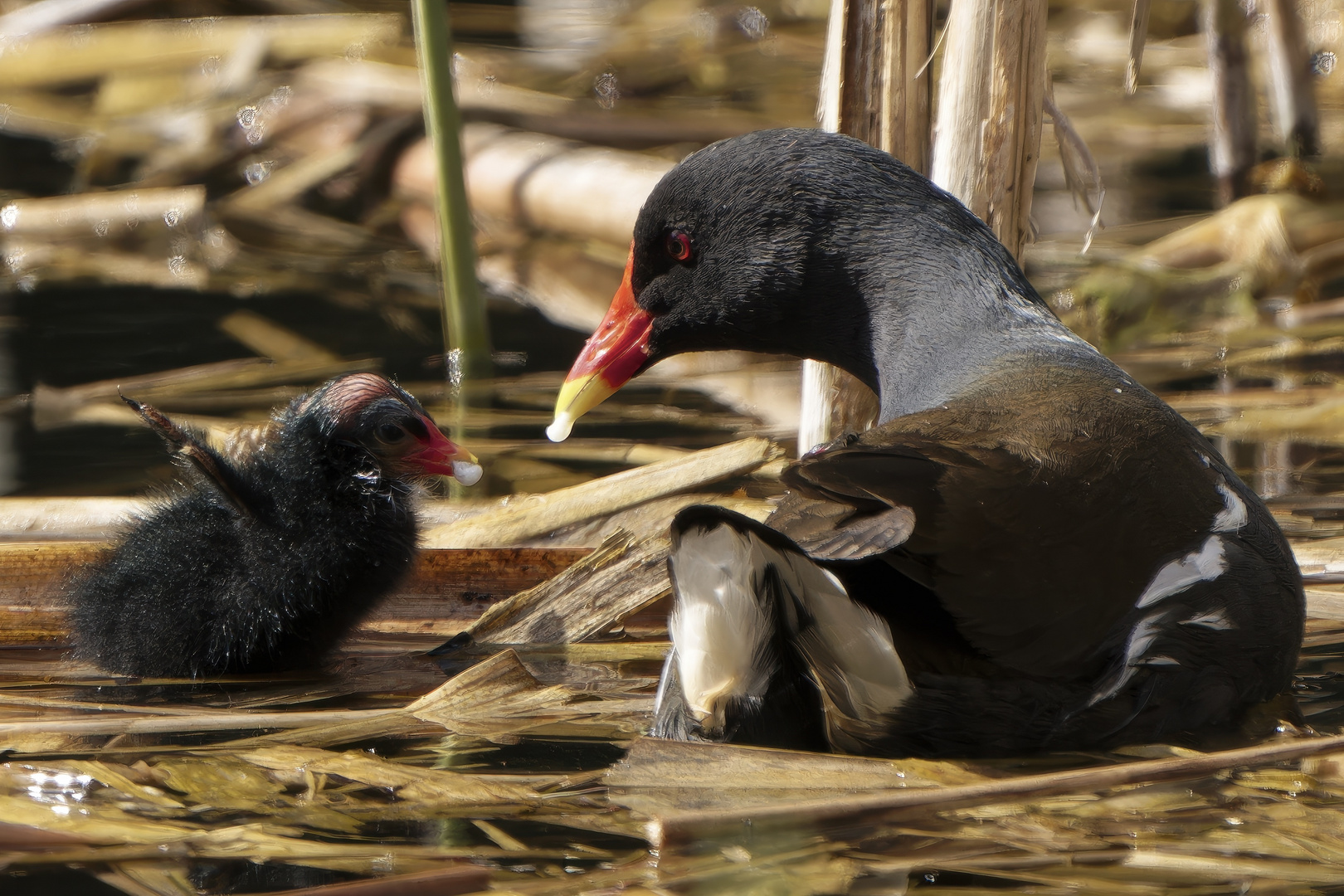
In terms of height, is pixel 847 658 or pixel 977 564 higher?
pixel 977 564

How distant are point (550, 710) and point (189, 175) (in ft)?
15.6

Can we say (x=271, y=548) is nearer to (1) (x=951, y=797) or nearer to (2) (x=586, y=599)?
(2) (x=586, y=599)

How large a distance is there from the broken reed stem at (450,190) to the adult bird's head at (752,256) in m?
1.06

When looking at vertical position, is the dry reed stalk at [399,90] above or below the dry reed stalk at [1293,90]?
above

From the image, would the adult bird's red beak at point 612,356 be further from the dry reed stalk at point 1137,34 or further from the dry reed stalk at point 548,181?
the dry reed stalk at point 548,181

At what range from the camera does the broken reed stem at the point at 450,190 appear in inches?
137

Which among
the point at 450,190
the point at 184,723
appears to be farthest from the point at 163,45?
the point at 184,723

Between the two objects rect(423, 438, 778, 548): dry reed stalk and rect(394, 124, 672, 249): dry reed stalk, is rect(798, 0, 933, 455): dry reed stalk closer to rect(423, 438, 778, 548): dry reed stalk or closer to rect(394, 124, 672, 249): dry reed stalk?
rect(423, 438, 778, 548): dry reed stalk

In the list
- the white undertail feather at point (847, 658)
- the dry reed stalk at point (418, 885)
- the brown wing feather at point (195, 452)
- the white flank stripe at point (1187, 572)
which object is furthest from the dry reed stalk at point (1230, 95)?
the dry reed stalk at point (418, 885)

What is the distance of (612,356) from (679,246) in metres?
0.23

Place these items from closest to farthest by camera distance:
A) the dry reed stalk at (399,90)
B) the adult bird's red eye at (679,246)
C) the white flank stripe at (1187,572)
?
1. the white flank stripe at (1187,572)
2. the adult bird's red eye at (679,246)
3. the dry reed stalk at (399,90)

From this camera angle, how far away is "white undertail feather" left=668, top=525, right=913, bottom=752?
1713mm

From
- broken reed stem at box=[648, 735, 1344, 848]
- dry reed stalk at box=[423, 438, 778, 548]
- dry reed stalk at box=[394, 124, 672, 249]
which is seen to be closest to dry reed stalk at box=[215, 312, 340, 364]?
dry reed stalk at box=[394, 124, 672, 249]

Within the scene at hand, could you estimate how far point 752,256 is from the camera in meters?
2.51
